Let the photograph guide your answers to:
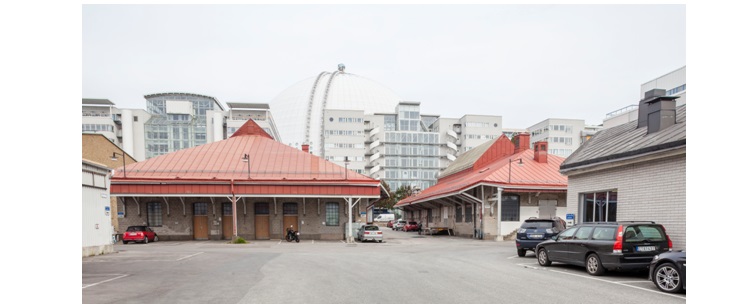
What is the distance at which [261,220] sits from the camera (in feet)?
99.2

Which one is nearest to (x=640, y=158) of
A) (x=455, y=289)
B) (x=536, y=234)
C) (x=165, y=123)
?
(x=536, y=234)

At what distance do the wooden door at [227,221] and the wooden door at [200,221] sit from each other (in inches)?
49.7

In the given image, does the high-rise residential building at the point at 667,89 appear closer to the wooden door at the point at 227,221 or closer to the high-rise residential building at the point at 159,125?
the wooden door at the point at 227,221

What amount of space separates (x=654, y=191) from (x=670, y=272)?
513 cm

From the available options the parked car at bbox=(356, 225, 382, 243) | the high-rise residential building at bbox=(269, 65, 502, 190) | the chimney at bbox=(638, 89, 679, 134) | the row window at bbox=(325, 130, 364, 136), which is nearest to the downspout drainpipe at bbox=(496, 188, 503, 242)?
the parked car at bbox=(356, 225, 382, 243)

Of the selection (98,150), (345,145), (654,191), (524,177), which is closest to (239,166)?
(98,150)

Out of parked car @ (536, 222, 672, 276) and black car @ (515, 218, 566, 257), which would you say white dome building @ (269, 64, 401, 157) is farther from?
parked car @ (536, 222, 672, 276)

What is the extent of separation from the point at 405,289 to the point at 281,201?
23.0m

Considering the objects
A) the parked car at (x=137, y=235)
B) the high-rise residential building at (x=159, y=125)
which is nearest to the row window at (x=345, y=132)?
the high-rise residential building at (x=159, y=125)

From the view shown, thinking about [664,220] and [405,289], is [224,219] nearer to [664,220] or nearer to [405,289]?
[405,289]

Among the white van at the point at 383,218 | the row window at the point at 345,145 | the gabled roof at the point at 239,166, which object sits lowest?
the white van at the point at 383,218

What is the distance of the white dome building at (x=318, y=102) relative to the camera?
11062cm

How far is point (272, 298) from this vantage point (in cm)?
766

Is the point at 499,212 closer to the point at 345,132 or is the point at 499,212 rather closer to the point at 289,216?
the point at 289,216
